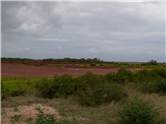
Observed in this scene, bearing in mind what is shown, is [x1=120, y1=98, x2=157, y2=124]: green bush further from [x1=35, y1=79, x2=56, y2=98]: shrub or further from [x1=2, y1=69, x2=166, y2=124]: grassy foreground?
[x1=35, y1=79, x2=56, y2=98]: shrub

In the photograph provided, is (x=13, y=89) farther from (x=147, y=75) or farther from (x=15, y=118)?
(x=147, y=75)

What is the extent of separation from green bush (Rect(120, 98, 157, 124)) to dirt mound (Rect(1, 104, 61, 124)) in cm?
205

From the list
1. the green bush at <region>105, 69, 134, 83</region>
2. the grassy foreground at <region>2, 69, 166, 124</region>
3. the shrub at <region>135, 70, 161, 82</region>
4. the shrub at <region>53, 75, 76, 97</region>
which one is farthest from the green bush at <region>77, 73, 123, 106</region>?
Answer: the shrub at <region>135, 70, 161, 82</region>

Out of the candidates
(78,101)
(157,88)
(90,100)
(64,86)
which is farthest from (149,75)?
(90,100)

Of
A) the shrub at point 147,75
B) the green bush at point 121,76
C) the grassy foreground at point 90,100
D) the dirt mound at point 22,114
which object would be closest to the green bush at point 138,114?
the grassy foreground at point 90,100

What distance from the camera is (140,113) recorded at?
13.5m

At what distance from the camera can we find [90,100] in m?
18.5

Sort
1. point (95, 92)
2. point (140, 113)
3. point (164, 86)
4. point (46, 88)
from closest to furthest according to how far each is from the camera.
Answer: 1. point (140, 113)
2. point (95, 92)
3. point (46, 88)
4. point (164, 86)

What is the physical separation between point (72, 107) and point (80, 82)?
18.2ft

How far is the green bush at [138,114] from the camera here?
1346 centimetres

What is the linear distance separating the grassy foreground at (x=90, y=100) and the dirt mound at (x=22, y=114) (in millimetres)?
159

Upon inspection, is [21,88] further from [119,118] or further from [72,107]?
[119,118]

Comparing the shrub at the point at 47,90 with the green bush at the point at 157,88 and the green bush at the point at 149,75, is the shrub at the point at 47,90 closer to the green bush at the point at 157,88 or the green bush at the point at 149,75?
the green bush at the point at 157,88

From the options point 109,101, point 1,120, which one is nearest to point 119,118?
point 1,120
